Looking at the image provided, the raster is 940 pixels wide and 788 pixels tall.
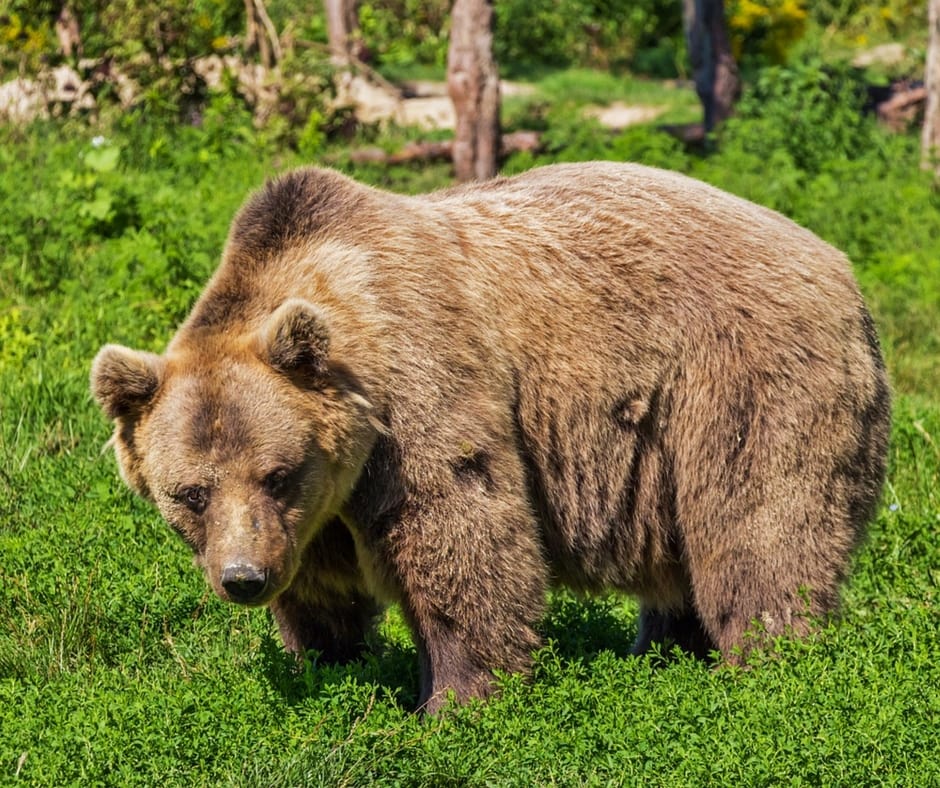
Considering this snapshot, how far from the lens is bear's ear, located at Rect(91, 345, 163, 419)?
4914 millimetres

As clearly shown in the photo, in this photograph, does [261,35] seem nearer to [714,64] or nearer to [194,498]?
[714,64]

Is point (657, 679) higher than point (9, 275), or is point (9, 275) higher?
point (657, 679)

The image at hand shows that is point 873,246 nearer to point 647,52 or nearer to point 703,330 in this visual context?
point 703,330

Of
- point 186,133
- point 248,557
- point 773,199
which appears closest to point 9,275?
point 186,133

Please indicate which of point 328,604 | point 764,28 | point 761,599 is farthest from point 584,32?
point 328,604

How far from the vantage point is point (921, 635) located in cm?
550

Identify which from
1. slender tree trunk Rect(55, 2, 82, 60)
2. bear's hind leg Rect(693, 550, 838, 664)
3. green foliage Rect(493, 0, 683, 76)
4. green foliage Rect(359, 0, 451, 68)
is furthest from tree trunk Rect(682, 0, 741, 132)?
bear's hind leg Rect(693, 550, 838, 664)

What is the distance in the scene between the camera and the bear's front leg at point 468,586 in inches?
201

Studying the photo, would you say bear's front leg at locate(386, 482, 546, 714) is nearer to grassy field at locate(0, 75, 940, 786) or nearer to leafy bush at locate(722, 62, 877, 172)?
grassy field at locate(0, 75, 940, 786)

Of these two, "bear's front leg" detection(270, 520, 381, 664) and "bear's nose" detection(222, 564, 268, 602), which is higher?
"bear's nose" detection(222, 564, 268, 602)

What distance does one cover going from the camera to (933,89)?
1415cm

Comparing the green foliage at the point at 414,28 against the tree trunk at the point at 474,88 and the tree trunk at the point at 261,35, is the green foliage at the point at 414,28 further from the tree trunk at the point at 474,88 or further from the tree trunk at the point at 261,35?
the tree trunk at the point at 474,88

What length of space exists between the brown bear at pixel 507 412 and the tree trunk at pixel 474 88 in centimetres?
795

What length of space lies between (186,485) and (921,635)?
2781 mm
